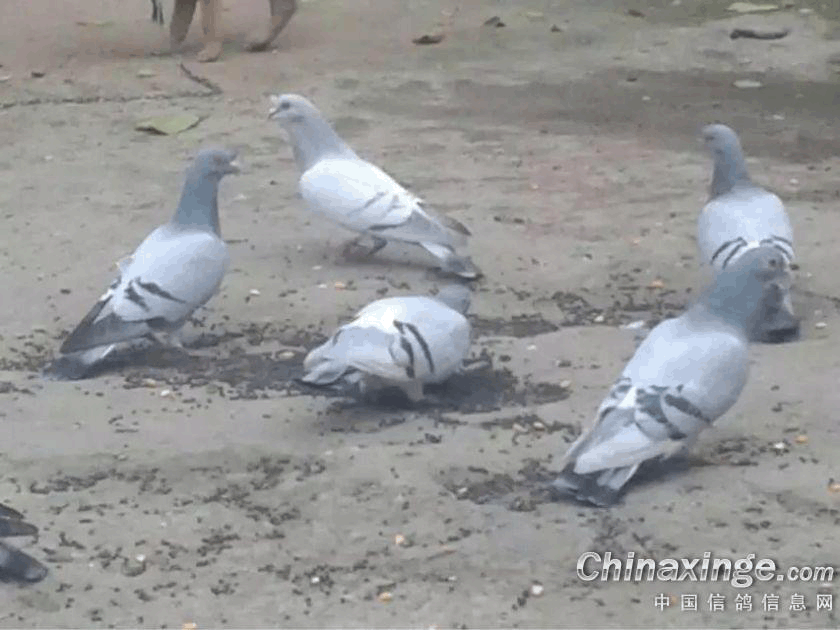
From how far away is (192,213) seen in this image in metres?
6.02

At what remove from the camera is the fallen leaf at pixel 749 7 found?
1212 cm

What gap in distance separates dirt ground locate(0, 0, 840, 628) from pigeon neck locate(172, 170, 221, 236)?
404 millimetres

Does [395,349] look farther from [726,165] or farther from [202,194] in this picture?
[726,165]

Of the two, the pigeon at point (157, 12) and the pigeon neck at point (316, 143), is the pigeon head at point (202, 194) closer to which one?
the pigeon neck at point (316, 143)

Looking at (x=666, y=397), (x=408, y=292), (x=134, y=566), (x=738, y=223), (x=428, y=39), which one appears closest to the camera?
(x=134, y=566)

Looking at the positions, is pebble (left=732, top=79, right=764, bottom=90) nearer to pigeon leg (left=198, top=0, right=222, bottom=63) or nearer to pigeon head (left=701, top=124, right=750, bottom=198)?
pigeon leg (left=198, top=0, right=222, bottom=63)

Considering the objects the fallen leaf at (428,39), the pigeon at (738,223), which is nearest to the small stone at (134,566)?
the pigeon at (738,223)

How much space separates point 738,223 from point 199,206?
6.24ft

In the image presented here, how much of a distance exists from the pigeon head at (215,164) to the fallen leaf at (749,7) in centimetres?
674

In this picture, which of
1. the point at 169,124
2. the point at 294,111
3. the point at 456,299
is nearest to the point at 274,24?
the point at 169,124

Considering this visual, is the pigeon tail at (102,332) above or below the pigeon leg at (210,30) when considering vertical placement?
above

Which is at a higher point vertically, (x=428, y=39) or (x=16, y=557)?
(x=16, y=557)

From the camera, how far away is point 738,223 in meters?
6.00

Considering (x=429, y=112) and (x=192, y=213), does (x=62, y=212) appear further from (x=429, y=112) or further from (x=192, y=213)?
(x=429, y=112)
